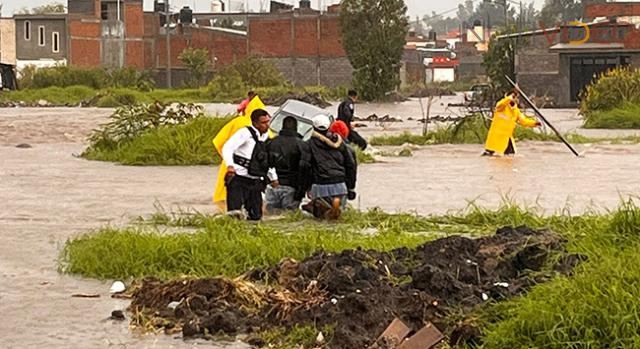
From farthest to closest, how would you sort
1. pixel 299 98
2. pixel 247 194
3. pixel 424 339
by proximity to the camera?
pixel 299 98, pixel 247 194, pixel 424 339

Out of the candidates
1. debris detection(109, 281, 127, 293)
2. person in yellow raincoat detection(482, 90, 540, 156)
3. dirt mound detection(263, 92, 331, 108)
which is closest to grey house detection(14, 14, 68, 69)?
dirt mound detection(263, 92, 331, 108)

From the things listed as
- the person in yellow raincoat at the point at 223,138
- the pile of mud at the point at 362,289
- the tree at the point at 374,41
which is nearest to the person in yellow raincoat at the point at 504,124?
the person in yellow raincoat at the point at 223,138

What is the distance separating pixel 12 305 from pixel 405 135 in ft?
68.4

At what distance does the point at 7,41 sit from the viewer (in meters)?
82.6

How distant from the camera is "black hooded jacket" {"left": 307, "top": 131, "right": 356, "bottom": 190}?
12.9 m

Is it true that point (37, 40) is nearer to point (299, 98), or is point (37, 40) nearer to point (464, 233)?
point (299, 98)

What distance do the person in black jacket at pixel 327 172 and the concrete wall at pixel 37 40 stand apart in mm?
70522

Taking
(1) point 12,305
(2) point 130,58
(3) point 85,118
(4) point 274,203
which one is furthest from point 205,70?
(1) point 12,305

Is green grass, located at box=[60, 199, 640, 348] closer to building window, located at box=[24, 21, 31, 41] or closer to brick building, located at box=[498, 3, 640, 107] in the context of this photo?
brick building, located at box=[498, 3, 640, 107]

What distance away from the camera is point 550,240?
29.1ft

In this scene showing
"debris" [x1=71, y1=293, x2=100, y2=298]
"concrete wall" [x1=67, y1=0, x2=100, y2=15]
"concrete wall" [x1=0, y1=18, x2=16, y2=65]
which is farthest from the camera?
"concrete wall" [x1=67, y1=0, x2=100, y2=15]

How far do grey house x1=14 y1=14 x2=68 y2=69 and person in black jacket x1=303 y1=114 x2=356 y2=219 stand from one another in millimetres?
70409

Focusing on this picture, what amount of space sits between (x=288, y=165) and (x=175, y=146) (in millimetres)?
9028

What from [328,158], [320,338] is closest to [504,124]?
[328,158]
